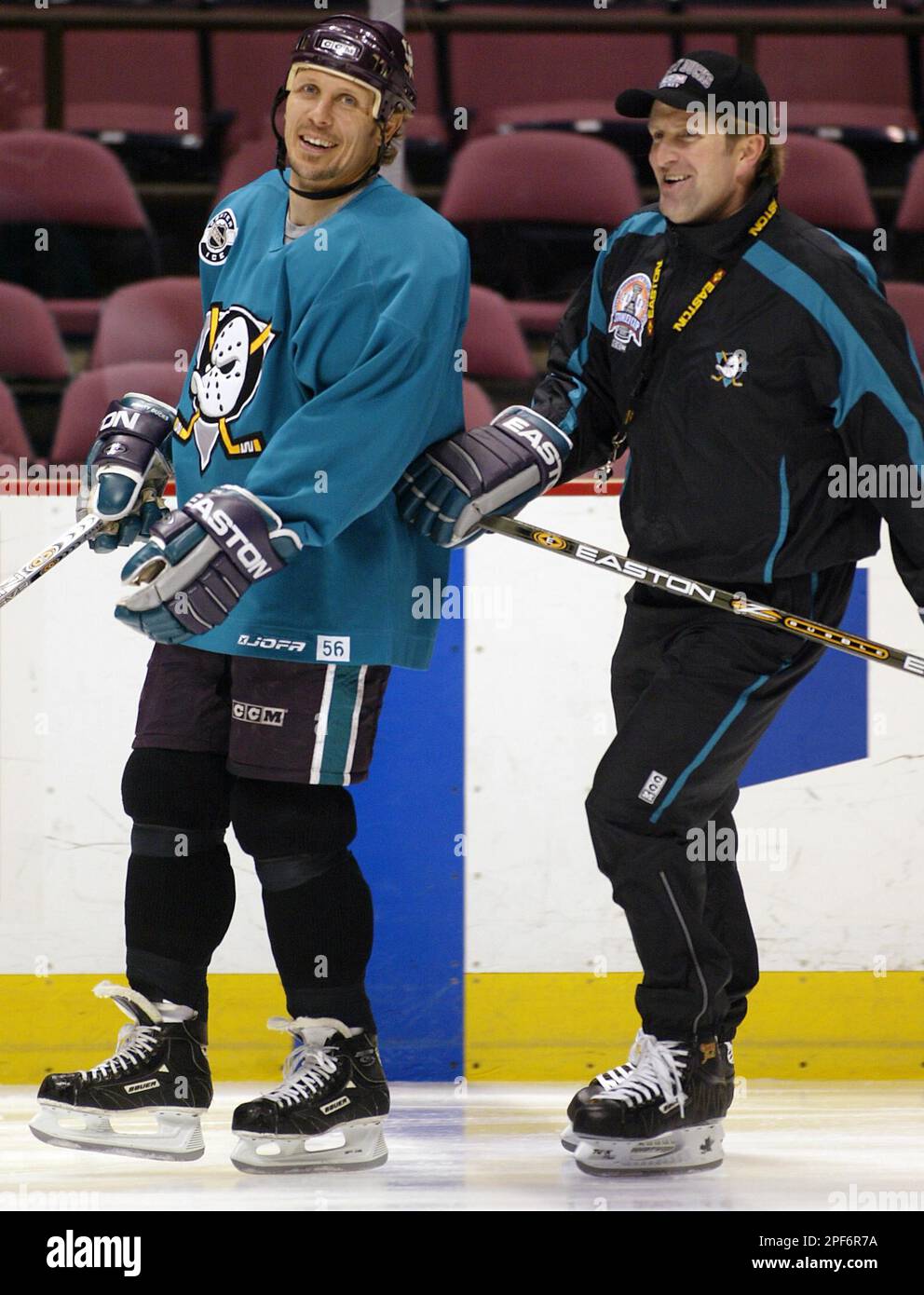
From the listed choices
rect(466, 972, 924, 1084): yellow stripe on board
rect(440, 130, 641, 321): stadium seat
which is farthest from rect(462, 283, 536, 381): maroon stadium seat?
rect(466, 972, 924, 1084): yellow stripe on board

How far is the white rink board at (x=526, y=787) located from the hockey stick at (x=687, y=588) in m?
0.56

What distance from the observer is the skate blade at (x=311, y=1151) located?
2143 millimetres

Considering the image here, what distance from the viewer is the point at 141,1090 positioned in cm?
216

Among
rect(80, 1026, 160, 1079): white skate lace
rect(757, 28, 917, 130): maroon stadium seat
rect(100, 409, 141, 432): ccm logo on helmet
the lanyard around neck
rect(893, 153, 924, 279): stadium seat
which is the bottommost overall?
rect(80, 1026, 160, 1079): white skate lace

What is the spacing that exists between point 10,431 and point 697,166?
1789 mm

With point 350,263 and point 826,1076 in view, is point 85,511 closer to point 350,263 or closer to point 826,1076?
point 350,263

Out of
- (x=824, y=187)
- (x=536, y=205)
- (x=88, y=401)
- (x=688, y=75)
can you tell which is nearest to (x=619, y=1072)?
(x=688, y=75)

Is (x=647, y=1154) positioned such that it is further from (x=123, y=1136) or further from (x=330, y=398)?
(x=330, y=398)

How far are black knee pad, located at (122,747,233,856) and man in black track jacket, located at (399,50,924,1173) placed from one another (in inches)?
16.3

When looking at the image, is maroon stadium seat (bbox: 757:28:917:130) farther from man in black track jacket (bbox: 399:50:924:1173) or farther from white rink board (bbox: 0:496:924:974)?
man in black track jacket (bbox: 399:50:924:1173)

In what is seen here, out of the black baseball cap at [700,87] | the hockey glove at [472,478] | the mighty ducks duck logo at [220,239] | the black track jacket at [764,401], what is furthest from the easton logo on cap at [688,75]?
the mighty ducks duck logo at [220,239]

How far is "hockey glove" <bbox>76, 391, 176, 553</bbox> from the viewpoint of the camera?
2293 mm
